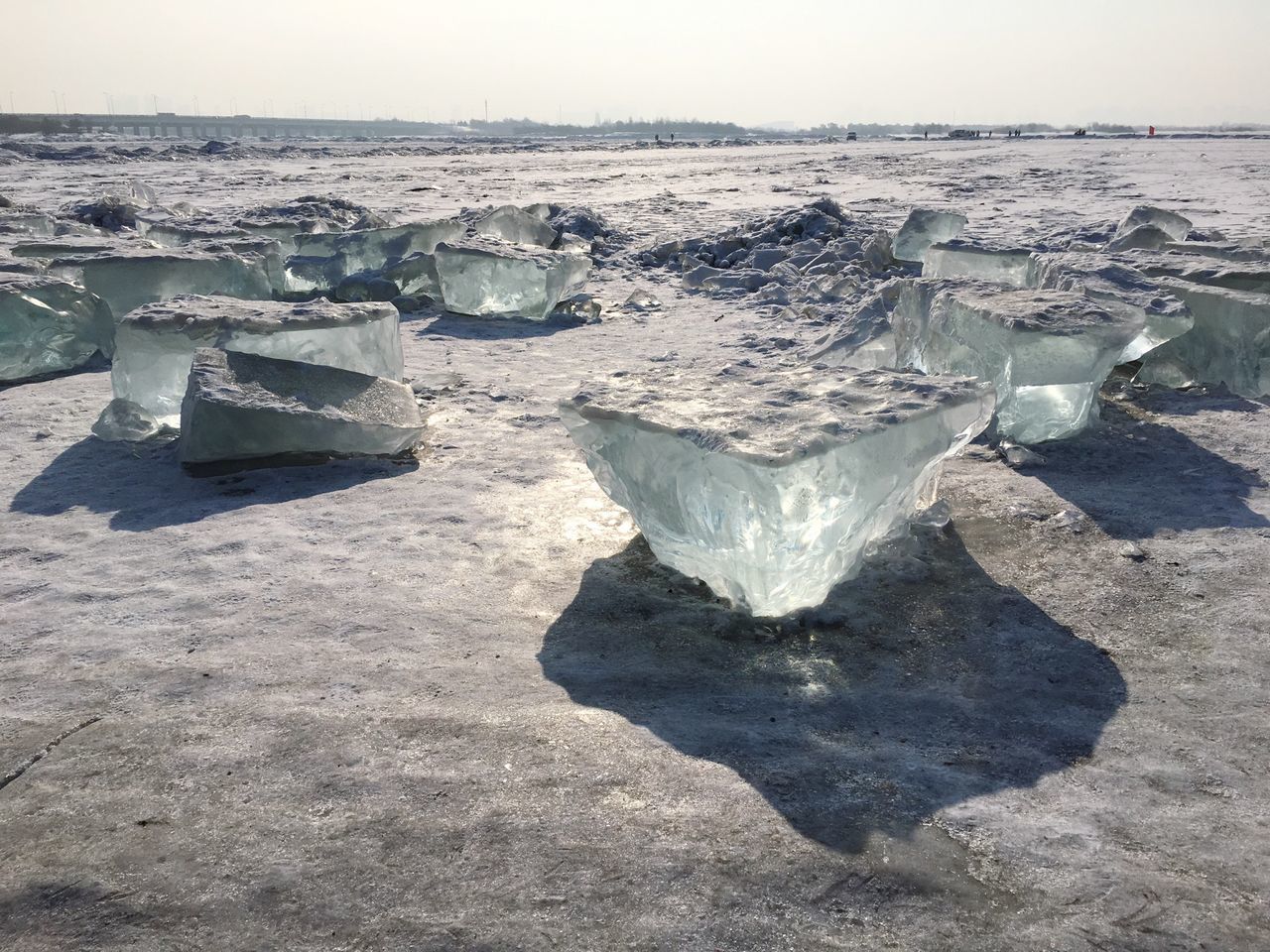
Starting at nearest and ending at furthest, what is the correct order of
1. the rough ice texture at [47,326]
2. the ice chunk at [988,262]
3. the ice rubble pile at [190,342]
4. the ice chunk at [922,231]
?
the ice rubble pile at [190,342] < the rough ice texture at [47,326] < the ice chunk at [988,262] < the ice chunk at [922,231]

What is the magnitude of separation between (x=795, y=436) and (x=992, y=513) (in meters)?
1.15

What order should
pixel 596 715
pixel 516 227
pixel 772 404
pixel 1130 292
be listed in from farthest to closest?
pixel 516 227
pixel 1130 292
pixel 772 404
pixel 596 715

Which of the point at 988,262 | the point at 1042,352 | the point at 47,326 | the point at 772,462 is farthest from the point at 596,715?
the point at 988,262

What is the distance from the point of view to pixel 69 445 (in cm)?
371

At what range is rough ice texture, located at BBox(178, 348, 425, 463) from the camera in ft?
10.8

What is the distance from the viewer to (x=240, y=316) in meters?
3.86

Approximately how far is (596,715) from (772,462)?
687 mm

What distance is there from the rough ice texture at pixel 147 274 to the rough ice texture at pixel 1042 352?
14.0 ft

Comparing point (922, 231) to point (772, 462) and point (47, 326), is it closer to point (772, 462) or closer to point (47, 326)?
point (772, 462)

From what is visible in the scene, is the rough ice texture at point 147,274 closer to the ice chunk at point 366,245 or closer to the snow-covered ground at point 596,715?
the ice chunk at point 366,245

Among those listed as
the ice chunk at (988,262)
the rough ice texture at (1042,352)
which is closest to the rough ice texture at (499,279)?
the ice chunk at (988,262)

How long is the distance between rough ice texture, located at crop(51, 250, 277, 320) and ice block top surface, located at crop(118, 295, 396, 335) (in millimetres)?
1350

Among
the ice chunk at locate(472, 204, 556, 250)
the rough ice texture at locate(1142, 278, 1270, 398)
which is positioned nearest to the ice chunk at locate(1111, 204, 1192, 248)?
the rough ice texture at locate(1142, 278, 1270, 398)

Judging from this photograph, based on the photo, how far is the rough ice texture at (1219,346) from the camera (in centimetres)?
396
